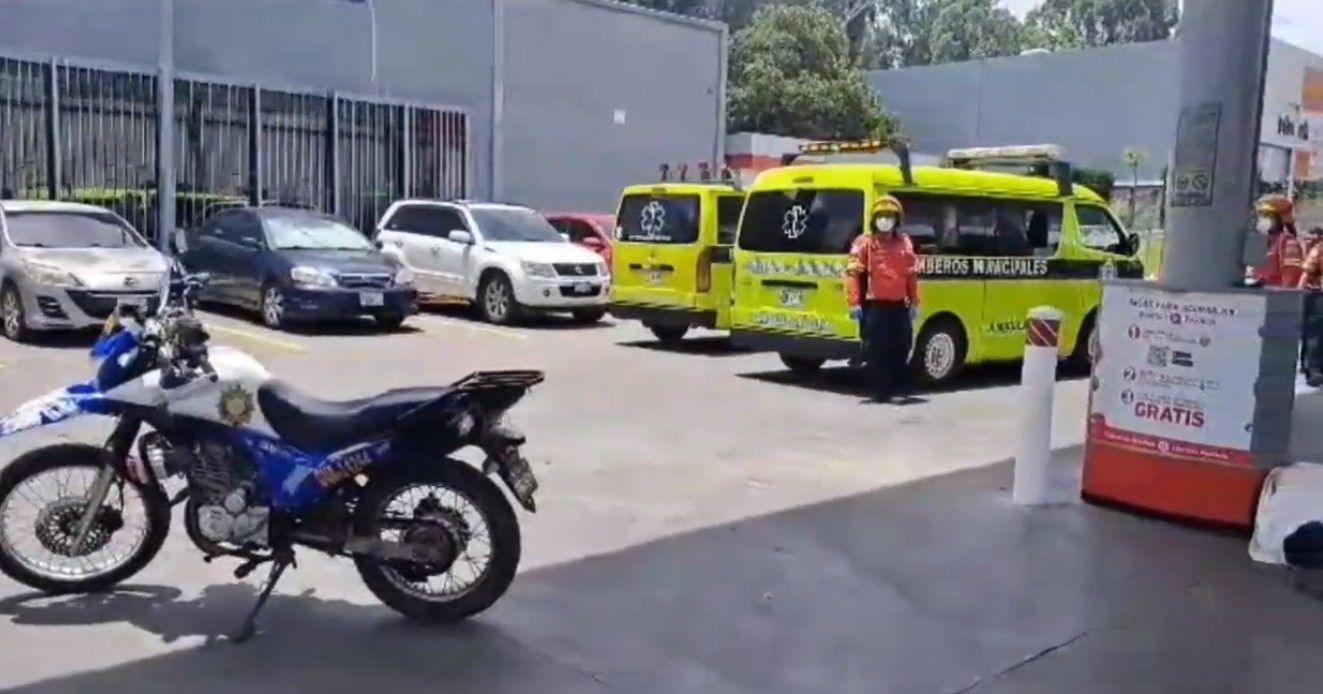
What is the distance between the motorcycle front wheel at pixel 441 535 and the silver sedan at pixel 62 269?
802cm

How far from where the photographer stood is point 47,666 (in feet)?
15.0

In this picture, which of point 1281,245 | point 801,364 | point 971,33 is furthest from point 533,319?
point 971,33

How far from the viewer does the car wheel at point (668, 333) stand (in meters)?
15.1

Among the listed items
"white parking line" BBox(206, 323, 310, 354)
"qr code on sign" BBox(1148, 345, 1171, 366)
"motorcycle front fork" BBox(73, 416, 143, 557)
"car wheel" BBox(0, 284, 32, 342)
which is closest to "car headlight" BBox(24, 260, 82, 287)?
"car wheel" BBox(0, 284, 32, 342)

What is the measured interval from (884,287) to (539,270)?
6442 millimetres

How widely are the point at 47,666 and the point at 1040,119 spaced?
124 feet

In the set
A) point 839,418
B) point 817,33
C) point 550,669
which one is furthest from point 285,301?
point 817,33

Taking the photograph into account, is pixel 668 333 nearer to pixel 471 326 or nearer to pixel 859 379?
pixel 471 326

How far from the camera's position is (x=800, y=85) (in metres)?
39.3

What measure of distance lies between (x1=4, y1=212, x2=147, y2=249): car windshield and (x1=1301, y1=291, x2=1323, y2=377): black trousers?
40.1 ft

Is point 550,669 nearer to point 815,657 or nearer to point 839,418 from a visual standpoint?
point 815,657

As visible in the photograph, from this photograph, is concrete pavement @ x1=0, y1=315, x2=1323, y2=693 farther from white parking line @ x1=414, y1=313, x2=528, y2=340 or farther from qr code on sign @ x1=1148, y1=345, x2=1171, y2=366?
white parking line @ x1=414, y1=313, x2=528, y2=340

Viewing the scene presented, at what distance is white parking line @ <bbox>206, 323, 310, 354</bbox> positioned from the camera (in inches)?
532

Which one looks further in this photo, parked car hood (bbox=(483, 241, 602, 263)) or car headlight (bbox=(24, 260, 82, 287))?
parked car hood (bbox=(483, 241, 602, 263))
